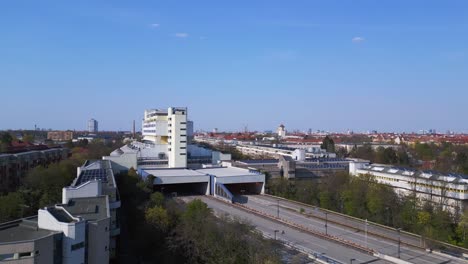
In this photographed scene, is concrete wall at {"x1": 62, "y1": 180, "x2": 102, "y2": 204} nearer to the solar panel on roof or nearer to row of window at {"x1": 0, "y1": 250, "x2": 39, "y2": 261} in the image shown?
the solar panel on roof

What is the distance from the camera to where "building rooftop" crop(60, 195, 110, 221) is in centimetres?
1249

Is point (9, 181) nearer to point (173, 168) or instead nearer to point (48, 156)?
point (48, 156)

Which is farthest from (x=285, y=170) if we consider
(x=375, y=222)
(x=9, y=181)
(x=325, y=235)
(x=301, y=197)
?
(x=9, y=181)

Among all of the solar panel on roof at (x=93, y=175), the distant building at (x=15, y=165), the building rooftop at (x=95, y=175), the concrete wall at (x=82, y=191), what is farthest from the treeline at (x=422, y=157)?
the distant building at (x=15, y=165)

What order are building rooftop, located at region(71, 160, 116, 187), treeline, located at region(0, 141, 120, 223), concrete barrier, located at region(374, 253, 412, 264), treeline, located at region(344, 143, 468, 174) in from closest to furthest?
1. concrete barrier, located at region(374, 253, 412, 264)
2. treeline, located at region(0, 141, 120, 223)
3. building rooftop, located at region(71, 160, 116, 187)
4. treeline, located at region(344, 143, 468, 174)

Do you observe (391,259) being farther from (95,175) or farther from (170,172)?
(170,172)

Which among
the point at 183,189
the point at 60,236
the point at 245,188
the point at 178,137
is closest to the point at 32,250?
the point at 60,236

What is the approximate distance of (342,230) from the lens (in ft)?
63.7

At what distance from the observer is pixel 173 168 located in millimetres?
34688

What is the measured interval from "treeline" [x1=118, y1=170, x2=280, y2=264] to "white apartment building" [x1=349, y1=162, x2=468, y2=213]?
13.4m

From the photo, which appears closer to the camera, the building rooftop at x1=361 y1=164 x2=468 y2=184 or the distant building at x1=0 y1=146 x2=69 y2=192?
the building rooftop at x1=361 y1=164 x2=468 y2=184

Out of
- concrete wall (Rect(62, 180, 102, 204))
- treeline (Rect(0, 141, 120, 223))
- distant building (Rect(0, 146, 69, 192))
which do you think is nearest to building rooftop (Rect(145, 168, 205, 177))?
treeline (Rect(0, 141, 120, 223))

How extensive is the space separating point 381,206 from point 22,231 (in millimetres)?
16799

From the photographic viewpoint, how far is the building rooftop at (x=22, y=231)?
10398mm
